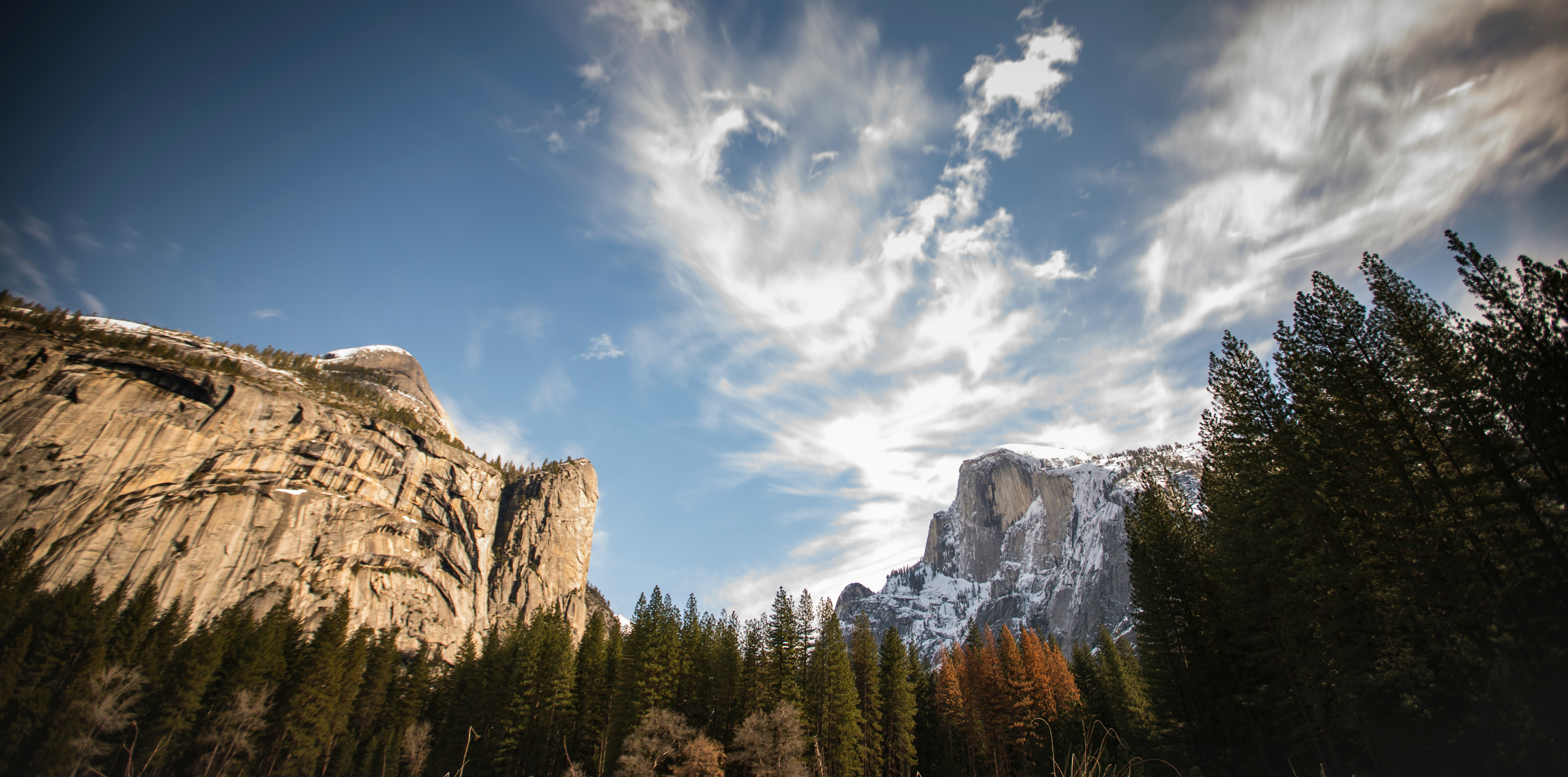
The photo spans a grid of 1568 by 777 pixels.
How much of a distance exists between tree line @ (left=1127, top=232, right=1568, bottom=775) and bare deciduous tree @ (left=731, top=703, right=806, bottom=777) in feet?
67.3

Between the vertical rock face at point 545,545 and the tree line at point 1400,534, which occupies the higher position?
the vertical rock face at point 545,545

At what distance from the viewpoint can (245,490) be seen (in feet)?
247

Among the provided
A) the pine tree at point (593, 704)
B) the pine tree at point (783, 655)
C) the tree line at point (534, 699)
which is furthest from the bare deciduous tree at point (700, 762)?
the pine tree at point (593, 704)

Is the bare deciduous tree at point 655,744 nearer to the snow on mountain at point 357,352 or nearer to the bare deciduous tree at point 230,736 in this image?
the bare deciduous tree at point 230,736

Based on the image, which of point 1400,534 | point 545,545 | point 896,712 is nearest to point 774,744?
point 896,712

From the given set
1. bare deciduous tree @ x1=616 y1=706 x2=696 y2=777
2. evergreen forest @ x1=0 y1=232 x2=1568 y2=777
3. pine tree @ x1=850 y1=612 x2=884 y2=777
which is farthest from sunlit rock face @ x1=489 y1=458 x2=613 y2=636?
bare deciduous tree @ x1=616 y1=706 x2=696 y2=777

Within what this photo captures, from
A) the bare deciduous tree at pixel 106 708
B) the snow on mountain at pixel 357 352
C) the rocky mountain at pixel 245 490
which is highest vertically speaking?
the snow on mountain at pixel 357 352

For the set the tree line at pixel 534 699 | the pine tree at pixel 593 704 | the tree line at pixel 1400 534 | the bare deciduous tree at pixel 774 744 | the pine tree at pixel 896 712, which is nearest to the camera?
the tree line at pixel 1400 534

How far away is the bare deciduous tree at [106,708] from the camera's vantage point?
1297 inches

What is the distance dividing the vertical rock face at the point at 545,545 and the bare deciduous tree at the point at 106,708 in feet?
222

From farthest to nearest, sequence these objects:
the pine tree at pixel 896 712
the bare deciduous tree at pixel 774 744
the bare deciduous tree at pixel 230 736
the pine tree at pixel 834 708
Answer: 1. the pine tree at pixel 896 712
2. the bare deciduous tree at pixel 230 736
3. the pine tree at pixel 834 708
4. the bare deciduous tree at pixel 774 744

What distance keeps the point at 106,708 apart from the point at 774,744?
3726cm

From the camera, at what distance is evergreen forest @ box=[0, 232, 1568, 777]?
59.0ft

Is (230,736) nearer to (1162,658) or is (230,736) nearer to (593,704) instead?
(593,704)
